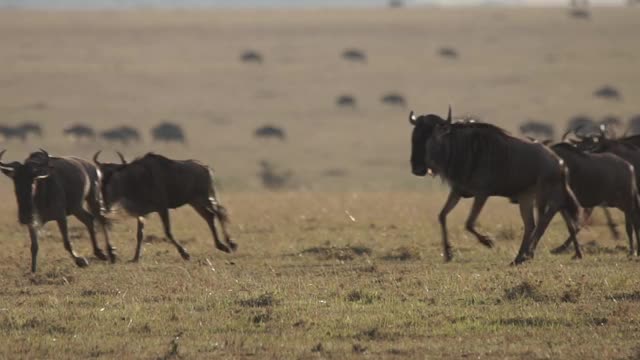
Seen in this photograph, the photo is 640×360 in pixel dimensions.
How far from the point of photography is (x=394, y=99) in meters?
47.5

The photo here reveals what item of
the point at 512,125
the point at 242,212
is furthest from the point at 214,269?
the point at 512,125

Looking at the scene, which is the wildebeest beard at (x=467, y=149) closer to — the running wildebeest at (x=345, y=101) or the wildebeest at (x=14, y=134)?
the wildebeest at (x=14, y=134)

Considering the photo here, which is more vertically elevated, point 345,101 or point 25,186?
point 25,186

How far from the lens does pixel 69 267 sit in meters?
13.0

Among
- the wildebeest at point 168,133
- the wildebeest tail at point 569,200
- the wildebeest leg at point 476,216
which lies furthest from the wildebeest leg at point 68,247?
the wildebeest at point 168,133

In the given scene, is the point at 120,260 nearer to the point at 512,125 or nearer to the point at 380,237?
the point at 380,237

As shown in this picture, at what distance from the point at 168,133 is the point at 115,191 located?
2647cm

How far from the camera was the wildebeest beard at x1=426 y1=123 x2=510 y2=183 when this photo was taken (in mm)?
12695

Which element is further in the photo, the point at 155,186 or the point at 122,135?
the point at 122,135

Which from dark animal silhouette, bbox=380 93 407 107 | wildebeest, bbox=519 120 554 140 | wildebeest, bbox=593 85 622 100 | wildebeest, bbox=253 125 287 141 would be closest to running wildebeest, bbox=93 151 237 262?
wildebeest, bbox=519 120 554 140

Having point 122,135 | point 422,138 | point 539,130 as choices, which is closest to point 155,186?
point 422,138

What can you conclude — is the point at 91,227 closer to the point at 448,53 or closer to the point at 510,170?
the point at 510,170

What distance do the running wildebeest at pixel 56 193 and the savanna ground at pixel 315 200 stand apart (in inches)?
15.9

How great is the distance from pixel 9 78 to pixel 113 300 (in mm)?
40654
